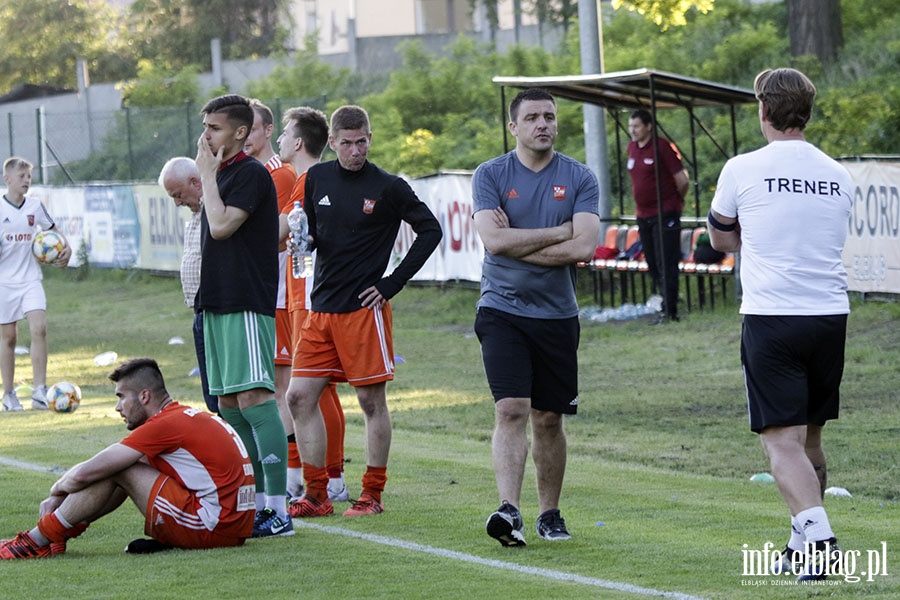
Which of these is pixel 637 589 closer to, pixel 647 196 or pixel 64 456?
pixel 64 456

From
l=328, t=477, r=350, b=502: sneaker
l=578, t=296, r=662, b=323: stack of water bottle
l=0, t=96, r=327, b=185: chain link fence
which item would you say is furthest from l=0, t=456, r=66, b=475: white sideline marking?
l=0, t=96, r=327, b=185: chain link fence

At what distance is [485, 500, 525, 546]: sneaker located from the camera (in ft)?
23.1

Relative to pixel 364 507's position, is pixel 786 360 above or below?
above

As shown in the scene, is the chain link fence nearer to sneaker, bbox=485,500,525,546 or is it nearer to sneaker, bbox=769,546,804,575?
sneaker, bbox=485,500,525,546

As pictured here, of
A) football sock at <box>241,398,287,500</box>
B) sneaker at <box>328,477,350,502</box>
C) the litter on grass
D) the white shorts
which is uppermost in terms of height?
the white shorts

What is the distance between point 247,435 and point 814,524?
3012mm

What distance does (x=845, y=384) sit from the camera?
1389 centimetres

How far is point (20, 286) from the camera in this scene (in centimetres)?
1373

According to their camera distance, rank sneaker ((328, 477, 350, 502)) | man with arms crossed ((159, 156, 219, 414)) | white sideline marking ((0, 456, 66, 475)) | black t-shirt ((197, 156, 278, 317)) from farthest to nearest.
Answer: white sideline marking ((0, 456, 66, 475)) → sneaker ((328, 477, 350, 502)) → man with arms crossed ((159, 156, 219, 414)) → black t-shirt ((197, 156, 278, 317))

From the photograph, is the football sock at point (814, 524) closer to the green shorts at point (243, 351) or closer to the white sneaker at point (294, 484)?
the green shorts at point (243, 351)

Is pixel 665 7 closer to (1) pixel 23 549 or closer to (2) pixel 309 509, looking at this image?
(2) pixel 309 509

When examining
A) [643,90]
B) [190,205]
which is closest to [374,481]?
[190,205]

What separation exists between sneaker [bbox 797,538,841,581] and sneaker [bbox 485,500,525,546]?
1.45m

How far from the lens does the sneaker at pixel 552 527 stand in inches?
291
